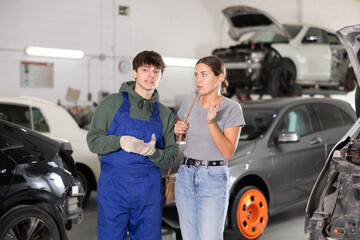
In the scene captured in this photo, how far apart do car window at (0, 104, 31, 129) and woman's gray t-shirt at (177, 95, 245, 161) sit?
148 inches

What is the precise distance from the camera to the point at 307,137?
5.80 metres

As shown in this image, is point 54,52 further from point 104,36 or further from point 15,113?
point 15,113

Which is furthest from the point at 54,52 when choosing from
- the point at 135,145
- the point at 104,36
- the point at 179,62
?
the point at 135,145

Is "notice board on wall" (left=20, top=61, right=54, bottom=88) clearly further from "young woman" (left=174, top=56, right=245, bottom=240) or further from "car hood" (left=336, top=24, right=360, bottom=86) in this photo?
"car hood" (left=336, top=24, right=360, bottom=86)

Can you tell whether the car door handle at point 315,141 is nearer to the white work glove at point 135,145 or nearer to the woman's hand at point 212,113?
the woman's hand at point 212,113

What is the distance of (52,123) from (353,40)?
425cm

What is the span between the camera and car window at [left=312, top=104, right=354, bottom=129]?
6.09m

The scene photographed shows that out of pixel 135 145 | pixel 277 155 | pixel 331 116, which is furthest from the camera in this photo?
pixel 331 116

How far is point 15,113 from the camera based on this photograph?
20.5 ft

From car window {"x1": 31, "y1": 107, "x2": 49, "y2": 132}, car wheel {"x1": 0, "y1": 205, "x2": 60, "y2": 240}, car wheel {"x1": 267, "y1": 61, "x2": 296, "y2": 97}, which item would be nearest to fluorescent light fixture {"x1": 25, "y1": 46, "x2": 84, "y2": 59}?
car wheel {"x1": 267, "y1": 61, "x2": 296, "y2": 97}

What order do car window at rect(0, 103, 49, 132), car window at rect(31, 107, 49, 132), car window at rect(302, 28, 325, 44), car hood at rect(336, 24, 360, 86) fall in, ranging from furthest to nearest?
car window at rect(302, 28, 325, 44)
car window at rect(31, 107, 49, 132)
car window at rect(0, 103, 49, 132)
car hood at rect(336, 24, 360, 86)

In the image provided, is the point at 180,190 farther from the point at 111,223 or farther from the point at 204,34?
the point at 204,34

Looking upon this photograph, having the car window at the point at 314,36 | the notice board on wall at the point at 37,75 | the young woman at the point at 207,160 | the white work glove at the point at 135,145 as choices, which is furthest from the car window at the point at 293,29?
the white work glove at the point at 135,145

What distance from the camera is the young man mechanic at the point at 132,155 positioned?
2.81 meters
